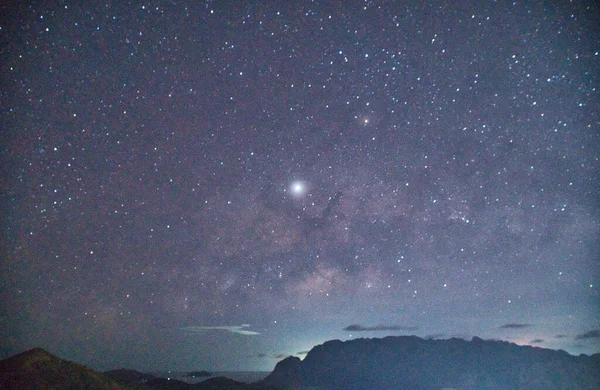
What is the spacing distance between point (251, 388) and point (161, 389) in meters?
31.5

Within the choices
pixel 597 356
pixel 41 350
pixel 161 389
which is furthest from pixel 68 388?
pixel 597 356

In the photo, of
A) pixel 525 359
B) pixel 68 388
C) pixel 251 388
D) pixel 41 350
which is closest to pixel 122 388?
pixel 68 388

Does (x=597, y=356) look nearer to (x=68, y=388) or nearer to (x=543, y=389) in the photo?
(x=543, y=389)

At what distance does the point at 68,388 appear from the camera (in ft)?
136

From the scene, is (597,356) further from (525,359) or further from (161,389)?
(161,389)

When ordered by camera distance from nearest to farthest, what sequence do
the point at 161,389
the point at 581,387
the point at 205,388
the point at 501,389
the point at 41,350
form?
the point at 41,350, the point at 161,389, the point at 205,388, the point at 581,387, the point at 501,389

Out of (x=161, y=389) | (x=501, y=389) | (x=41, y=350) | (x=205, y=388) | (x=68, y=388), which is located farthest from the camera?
(x=501, y=389)

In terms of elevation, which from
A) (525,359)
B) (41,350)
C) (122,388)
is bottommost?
(525,359)

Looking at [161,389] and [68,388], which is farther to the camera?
[161,389]

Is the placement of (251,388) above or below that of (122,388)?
below

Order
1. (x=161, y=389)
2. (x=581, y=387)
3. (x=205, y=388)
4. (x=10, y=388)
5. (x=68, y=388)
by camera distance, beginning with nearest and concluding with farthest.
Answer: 1. (x=10, y=388)
2. (x=68, y=388)
3. (x=161, y=389)
4. (x=205, y=388)
5. (x=581, y=387)

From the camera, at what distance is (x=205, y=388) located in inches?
4087

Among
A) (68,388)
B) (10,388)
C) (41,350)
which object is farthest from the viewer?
(41,350)

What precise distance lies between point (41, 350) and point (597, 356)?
289 metres
